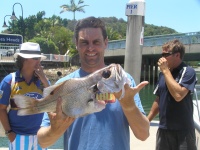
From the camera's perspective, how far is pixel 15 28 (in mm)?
79375

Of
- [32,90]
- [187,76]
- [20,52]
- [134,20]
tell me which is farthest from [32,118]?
[134,20]

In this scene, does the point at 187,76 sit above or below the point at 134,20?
below

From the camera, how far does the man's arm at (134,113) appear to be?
72.3 inches

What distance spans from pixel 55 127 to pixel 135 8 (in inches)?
186

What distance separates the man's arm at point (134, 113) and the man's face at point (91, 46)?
422mm

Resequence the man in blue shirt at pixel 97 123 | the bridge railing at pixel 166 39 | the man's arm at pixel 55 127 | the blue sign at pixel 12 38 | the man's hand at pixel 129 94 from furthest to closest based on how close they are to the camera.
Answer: the bridge railing at pixel 166 39 → the blue sign at pixel 12 38 → the man in blue shirt at pixel 97 123 → the man's arm at pixel 55 127 → the man's hand at pixel 129 94

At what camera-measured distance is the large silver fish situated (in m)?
1.68

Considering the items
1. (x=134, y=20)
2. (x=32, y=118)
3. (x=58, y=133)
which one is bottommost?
(x=32, y=118)

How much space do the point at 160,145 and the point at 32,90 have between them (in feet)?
5.26

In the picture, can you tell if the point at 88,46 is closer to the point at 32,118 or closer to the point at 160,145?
the point at 32,118

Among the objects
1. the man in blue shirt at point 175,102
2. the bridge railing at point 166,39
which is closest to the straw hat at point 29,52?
the man in blue shirt at point 175,102

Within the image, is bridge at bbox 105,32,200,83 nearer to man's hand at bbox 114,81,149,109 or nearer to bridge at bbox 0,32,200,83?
bridge at bbox 0,32,200,83

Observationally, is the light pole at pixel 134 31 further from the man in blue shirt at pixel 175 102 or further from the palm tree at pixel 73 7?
the palm tree at pixel 73 7

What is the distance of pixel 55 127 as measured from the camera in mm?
2031
